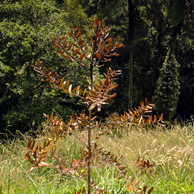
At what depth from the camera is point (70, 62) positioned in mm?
7977

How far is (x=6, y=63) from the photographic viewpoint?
7164mm

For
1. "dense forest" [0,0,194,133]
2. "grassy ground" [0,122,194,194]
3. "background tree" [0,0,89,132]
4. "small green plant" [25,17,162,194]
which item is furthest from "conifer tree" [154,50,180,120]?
"small green plant" [25,17,162,194]

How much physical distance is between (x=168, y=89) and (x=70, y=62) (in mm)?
7021

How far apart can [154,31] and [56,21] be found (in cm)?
837

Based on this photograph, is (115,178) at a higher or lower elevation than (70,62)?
lower

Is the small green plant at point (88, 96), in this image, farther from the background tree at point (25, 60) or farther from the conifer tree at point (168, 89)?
the conifer tree at point (168, 89)

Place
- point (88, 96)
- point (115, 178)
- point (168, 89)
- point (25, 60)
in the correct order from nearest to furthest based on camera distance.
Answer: point (88, 96) → point (115, 178) → point (25, 60) → point (168, 89)

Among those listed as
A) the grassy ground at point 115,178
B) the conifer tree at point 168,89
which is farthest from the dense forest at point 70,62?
the grassy ground at point 115,178

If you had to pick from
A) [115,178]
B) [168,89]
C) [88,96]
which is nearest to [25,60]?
[115,178]

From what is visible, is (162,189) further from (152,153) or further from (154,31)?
(154,31)

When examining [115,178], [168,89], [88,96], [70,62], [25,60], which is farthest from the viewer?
[168,89]

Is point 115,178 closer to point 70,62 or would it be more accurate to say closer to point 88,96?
point 88,96

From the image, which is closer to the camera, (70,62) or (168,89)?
(70,62)

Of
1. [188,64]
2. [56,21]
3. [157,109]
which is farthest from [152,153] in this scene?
[188,64]
